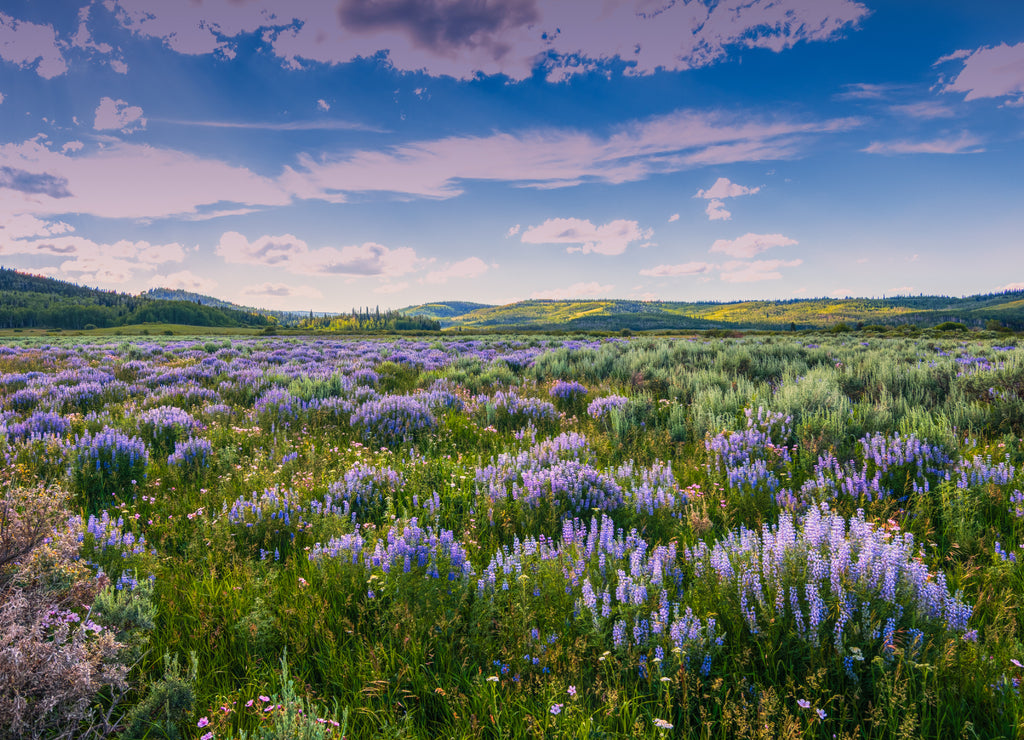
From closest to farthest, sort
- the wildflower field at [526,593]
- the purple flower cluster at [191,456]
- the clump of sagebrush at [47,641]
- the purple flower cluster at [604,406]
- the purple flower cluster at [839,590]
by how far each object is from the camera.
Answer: the clump of sagebrush at [47,641], the wildflower field at [526,593], the purple flower cluster at [839,590], the purple flower cluster at [191,456], the purple flower cluster at [604,406]

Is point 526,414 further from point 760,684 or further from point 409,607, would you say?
point 760,684

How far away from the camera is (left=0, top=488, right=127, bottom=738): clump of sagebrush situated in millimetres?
1635

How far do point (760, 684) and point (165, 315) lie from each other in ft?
815

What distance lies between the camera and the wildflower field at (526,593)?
1.83 m

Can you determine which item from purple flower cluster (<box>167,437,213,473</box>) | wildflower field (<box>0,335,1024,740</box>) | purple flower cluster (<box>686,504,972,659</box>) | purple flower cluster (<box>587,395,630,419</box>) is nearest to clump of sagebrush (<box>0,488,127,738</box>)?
wildflower field (<box>0,335,1024,740</box>)

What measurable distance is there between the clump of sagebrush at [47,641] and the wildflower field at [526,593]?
0.04 feet

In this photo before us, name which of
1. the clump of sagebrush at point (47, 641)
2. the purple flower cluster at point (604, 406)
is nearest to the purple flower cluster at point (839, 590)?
the clump of sagebrush at point (47, 641)

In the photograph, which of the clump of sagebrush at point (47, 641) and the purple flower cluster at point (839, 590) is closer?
the clump of sagebrush at point (47, 641)

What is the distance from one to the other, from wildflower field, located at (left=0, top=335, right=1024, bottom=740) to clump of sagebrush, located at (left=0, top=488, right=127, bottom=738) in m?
0.01

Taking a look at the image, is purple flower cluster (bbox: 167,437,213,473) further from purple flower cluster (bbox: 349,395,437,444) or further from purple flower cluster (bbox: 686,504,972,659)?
purple flower cluster (bbox: 686,504,972,659)

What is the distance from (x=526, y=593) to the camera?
245 centimetres

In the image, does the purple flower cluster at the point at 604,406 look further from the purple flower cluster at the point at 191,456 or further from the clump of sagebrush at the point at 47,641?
the clump of sagebrush at the point at 47,641

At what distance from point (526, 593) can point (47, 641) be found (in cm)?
205

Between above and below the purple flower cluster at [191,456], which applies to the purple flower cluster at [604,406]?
above
